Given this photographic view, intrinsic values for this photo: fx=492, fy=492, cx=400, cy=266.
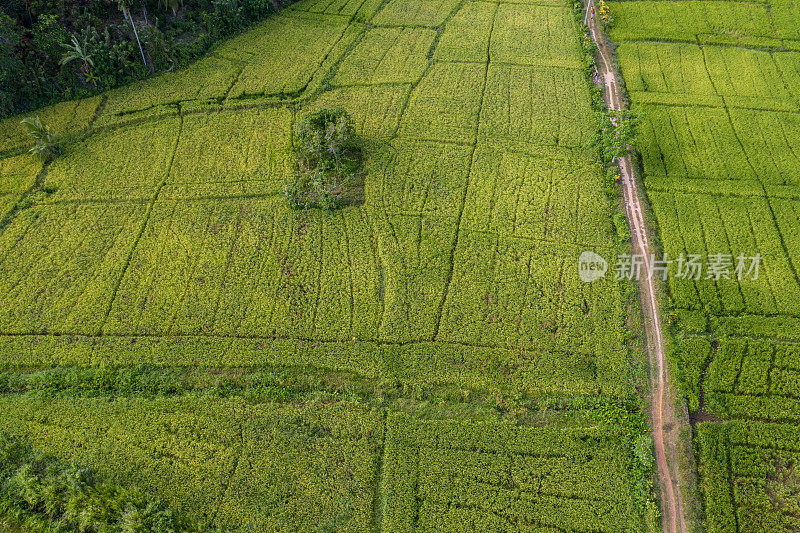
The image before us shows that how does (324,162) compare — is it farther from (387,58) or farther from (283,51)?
(283,51)

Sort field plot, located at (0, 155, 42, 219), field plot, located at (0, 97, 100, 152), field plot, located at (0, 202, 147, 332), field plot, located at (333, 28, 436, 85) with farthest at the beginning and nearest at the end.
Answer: field plot, located at (333, 28, 436, 85) → field plot, located at (0, 97, 100, 152) → field plot, located at (0, 155, 42, 219) → field plot, located at (0, 202, 147, 332)

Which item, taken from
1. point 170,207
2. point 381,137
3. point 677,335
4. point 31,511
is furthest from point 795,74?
point 31,511

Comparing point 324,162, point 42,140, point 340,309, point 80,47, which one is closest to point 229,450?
point 340,309

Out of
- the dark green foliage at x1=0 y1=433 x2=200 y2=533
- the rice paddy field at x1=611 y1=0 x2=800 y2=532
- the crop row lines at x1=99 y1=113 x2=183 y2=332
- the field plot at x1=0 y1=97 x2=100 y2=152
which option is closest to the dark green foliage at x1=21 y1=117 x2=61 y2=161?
the field plot at x1=0 y1=97 x2=100 y2=152

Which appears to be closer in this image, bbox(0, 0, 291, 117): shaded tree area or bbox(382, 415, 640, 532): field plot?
bbox(382, 415, 640, 532): field plot

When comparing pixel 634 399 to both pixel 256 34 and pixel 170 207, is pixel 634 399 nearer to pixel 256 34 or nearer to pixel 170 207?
pixel 170 207

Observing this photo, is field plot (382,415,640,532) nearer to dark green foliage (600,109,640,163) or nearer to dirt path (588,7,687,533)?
dirt path (588,7,687,533)

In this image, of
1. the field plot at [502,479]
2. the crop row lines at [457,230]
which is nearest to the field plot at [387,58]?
the crop row lines at [457,230]
